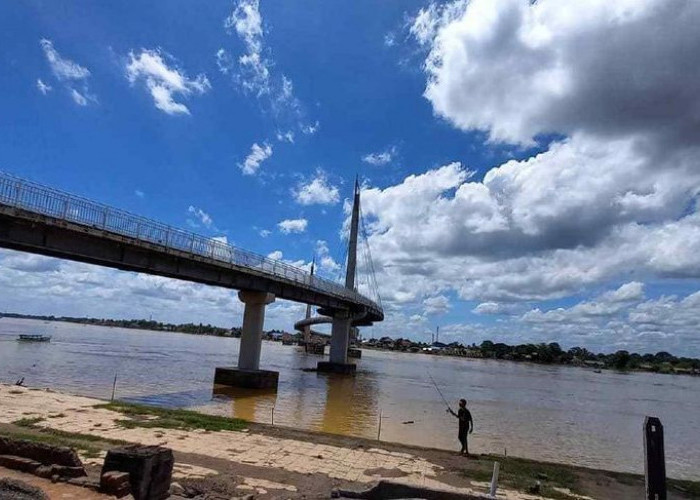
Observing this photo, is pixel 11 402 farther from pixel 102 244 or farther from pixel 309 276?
pixel 309 276

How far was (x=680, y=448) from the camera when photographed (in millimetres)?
30328

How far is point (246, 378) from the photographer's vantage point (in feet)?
Result: 139

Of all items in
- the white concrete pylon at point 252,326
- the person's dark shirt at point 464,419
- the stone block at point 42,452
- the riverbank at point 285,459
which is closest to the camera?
the stone block at point 42,452

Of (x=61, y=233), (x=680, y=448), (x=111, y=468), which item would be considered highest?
(x=61, y=233)

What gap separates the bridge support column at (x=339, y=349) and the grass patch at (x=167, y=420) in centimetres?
5301

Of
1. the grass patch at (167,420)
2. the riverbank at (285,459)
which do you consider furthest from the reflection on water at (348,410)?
the riverbank at (285,459)

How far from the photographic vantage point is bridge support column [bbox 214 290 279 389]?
42.6 m

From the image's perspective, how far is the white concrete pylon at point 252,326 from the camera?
1793 inches

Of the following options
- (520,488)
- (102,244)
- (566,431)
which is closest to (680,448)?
(566,431)

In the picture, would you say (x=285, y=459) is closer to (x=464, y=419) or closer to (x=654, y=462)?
(x=464, y=419)

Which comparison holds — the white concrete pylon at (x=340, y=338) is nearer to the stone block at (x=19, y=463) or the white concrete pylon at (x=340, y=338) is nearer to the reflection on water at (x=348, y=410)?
the reflection on water at (x=348, y=410)

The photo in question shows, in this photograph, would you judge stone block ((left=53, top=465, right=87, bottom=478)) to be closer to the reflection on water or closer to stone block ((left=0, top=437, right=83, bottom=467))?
stone block ((left=0, top=437, right=83, bottom=467))

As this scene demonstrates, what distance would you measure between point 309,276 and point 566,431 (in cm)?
2997

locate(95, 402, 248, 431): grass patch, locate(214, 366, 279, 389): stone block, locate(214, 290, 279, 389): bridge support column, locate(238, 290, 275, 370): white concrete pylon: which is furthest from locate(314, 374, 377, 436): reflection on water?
locate(238, 290, 275, 370): white concrete pylon
